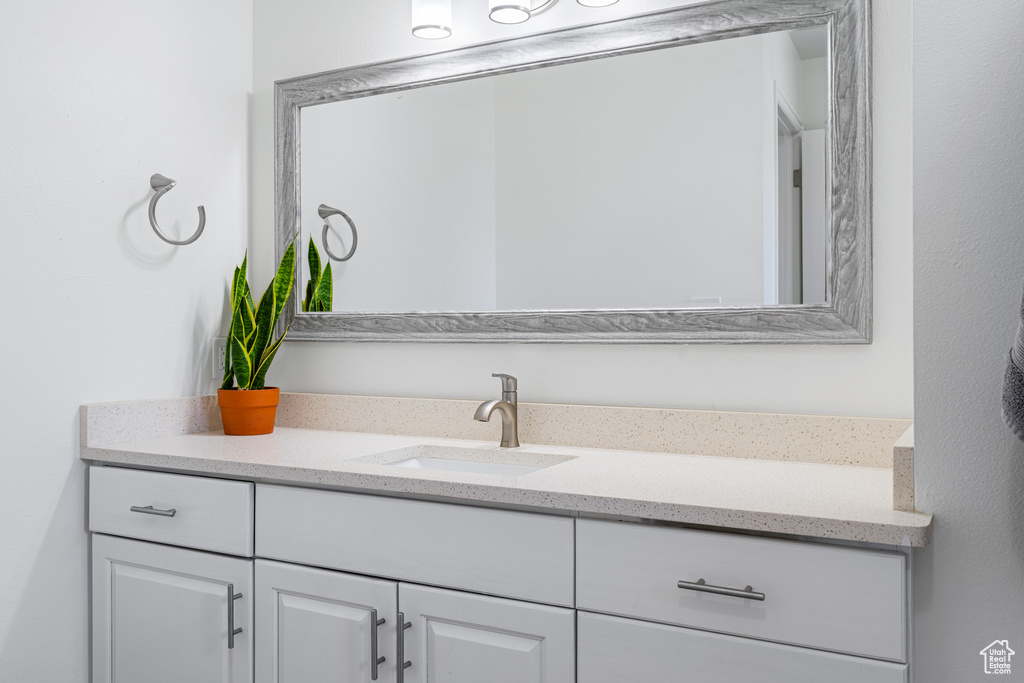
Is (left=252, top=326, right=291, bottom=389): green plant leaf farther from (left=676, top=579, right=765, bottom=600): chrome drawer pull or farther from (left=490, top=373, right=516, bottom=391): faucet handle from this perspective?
(left=676, top=579, right=765, bottom=600): chrome drawer pull

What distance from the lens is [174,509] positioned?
1.56m

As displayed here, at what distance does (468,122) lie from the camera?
73.1 inches

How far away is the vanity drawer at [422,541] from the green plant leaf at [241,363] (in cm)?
50

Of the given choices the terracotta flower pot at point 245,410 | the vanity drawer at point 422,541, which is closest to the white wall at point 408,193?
the terracotta flower pot at point 245,410

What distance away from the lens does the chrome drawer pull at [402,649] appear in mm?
1315

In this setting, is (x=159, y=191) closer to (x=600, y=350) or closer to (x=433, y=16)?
(x=433, y=16)

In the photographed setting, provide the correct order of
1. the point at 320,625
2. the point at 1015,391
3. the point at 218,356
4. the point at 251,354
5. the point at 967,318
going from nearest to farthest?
the point at 1015,391
the point at 967,318
the point at 320,625
the point at 251,354
the point at 218,356

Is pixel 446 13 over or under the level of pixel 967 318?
over

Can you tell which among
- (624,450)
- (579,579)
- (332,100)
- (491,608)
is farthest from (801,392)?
(332,100)

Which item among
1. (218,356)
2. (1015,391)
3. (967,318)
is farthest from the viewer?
(218,356)

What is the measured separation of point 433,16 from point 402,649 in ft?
4.71

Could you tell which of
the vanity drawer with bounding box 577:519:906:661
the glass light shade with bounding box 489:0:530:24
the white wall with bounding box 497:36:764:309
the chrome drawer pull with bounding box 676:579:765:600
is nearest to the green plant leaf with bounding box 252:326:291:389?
the white wall with bounding box 497:36:764:309

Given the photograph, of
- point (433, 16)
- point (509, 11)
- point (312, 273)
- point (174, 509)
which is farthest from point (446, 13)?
point (174, 509)

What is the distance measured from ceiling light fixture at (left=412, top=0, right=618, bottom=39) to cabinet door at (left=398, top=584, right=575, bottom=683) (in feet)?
4.16
